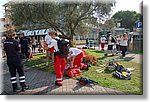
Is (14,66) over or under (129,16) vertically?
under

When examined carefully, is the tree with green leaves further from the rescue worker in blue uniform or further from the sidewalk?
the rescue worker in blue uniform

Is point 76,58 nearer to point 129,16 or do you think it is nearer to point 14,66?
point 14,66

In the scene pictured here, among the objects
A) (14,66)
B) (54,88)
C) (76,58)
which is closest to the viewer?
(14,66)

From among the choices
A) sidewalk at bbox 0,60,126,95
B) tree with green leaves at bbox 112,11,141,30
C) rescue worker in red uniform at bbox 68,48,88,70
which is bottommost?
sidewalk at bbox 0,60,126,95

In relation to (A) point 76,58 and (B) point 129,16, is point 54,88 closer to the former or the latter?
(A) point 76,58

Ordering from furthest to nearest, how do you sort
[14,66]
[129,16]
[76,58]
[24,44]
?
[129,16]
[24,44]
[76,58]
[14,66]

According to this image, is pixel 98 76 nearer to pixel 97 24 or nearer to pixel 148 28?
pixel 148 28

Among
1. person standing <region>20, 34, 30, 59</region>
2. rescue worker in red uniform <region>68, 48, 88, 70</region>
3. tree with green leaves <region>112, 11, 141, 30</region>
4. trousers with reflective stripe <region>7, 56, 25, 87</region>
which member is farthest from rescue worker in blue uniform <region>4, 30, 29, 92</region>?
person standing <region>20, 34, 30, 59</region>

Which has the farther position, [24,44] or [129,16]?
[129,16]

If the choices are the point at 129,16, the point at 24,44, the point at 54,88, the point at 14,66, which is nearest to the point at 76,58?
the point at 54,88

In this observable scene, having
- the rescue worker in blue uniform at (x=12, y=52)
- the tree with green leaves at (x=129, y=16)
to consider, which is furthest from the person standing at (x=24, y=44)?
the rescue worker in blue uniform at (x=12, y=52)

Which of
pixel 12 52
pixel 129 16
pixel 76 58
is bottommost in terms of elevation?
pixel 76 58

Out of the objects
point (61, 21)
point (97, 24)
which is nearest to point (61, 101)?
point (61, 21)

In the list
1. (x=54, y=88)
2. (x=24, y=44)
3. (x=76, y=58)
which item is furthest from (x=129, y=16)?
(x=54, y=88)
